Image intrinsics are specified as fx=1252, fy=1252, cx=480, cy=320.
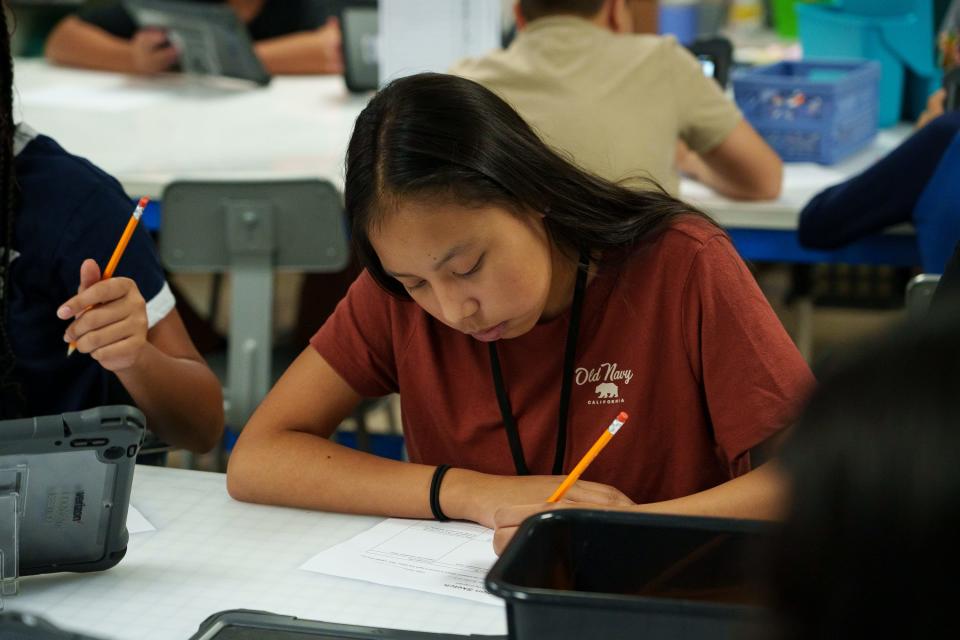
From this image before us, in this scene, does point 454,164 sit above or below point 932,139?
above

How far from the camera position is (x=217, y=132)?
3240mm

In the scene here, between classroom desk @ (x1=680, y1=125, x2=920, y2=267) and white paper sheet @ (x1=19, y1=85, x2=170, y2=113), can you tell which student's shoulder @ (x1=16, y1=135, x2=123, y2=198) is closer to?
classroom desk @ (x1=680, y1=125, x2=920, y2=267)

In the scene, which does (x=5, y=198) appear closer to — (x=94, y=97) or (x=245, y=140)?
(x=245, y=140)

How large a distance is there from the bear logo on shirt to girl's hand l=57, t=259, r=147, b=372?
1.80 ft

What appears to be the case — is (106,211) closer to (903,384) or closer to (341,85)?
(903,384)

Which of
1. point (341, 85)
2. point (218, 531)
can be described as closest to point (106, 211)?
point (218, 531)

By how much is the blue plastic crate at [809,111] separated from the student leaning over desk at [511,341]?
55.7 inches

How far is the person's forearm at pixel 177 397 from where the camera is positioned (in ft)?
5.26

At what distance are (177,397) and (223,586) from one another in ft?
1.51

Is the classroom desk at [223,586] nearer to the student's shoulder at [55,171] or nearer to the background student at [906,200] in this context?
the student's shoulder at [55,171]

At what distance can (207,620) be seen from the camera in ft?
3.86

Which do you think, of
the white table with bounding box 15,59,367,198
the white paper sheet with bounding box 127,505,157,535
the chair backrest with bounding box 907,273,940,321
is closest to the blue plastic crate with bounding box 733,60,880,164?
the white table with bounding box 15,59,367,198

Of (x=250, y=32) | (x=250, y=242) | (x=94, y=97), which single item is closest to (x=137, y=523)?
(x=250, y=242)

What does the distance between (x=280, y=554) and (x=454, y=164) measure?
0.46 m
